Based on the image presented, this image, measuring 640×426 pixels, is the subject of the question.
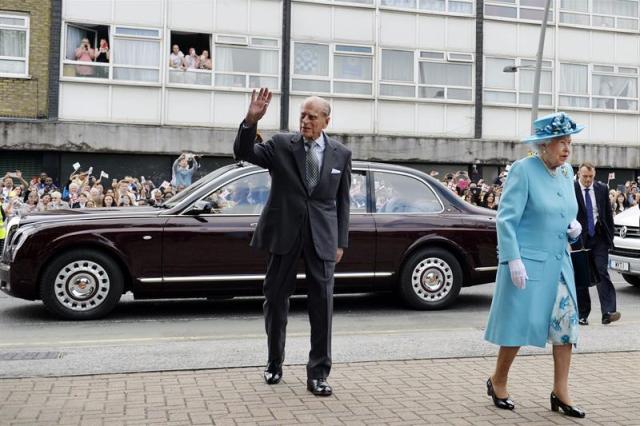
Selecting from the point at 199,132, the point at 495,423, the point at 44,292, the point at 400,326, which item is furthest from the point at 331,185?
the point at 199,132

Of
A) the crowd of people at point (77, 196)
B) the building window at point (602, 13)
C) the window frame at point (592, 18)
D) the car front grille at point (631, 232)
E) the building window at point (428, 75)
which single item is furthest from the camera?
the building window at point (602, 13)

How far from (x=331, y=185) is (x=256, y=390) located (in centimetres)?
146

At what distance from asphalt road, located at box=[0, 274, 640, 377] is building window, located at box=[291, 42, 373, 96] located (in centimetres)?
1573

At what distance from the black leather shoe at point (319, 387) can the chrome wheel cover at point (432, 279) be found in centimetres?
447

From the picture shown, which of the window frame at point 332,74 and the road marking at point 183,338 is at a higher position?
the window frame at point 332,74

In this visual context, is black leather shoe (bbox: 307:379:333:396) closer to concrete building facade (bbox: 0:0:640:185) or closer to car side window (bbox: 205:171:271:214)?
car side window (bbox: 205:171:271:214)

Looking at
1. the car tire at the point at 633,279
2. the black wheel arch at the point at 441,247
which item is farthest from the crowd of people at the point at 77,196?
the car tire at the point at 633,279

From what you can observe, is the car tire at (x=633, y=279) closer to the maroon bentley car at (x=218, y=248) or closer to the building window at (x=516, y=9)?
the maroon bentley car at (x=218, y=248)

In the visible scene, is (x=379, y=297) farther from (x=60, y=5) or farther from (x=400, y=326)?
(x=60, y=5)

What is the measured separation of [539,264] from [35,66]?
21012mm

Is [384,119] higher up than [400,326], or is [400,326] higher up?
[384,119]

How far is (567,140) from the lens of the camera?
5.02 m

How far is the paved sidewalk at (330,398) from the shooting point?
15.5 feet

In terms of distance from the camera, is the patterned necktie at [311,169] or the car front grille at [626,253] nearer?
the patterned necktie at [311,169]
